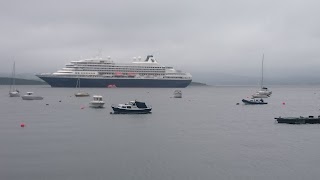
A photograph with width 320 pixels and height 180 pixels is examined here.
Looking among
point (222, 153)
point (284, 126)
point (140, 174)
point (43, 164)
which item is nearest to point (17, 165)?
point (43, 164)

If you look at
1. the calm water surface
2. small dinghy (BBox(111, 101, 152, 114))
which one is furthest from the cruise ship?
the calm water surface

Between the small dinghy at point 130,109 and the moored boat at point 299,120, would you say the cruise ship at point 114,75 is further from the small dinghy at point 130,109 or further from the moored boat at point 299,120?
the moored boat at point 299,120

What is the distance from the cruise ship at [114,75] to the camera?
153 m

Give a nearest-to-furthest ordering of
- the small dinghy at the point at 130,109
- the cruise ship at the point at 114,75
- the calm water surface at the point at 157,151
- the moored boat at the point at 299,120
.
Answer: the calm water surface at the point at 157,151 → the moored boat at the point at 299,120 → the small dinghy at the point at 130,109 → the cruise ship at the point at 114,75

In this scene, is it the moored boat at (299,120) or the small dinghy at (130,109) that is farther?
the small dinghy at (130,109)

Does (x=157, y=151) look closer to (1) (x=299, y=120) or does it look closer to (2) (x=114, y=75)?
(1) (x=299, y=120)

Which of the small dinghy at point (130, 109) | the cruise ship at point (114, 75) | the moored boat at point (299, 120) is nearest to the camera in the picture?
the moored boat at point (299, 120)

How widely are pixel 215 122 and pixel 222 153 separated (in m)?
21.1

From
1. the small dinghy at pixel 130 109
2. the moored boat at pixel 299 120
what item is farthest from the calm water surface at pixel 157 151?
the small dinghy at pixel 130 109

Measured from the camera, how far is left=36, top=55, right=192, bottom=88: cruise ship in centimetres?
15275

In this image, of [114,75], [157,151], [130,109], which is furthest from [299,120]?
[114,75]

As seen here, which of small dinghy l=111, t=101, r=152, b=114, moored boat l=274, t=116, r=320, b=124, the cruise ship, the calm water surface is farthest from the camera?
the cruise ship

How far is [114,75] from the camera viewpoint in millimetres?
158500

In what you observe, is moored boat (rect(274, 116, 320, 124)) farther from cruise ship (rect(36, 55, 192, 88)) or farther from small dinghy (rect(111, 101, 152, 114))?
cruise ship (rect(36, 55, 192, 88))
